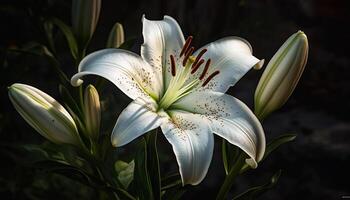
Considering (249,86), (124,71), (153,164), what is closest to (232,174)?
(153,164)

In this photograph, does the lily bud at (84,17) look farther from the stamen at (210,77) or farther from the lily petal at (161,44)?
the stamen at (210,77)

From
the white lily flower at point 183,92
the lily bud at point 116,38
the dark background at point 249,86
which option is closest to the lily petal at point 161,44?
the white lily flower at point 183,92

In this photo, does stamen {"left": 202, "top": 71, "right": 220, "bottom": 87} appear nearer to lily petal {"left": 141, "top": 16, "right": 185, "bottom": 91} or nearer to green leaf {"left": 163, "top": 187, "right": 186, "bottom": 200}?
lily petal {"left": 141, "top": 16, "right": 185, "bottom": 91}

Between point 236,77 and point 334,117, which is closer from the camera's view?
point 236,77

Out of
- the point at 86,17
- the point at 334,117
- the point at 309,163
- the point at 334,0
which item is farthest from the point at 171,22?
the point at 334,0

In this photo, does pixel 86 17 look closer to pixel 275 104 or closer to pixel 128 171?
pixel 128 171

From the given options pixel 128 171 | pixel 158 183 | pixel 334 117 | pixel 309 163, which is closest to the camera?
pixel 158 183

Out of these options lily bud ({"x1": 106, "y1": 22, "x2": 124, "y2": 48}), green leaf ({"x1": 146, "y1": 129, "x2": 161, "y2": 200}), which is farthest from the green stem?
lily bud ({"x1": 106, "y1": 22, "x2": 124, "y2": 48})
